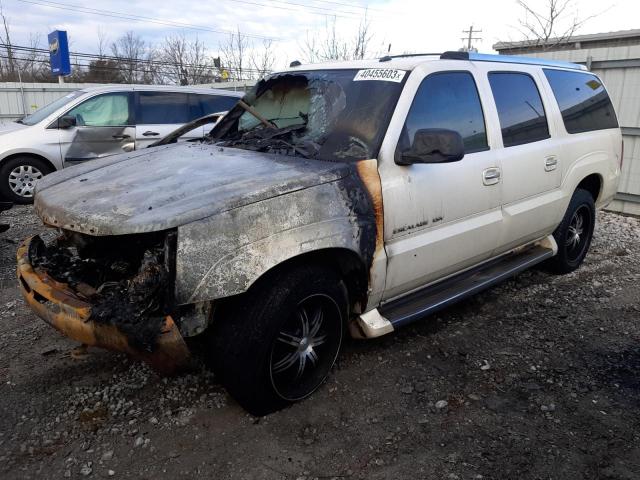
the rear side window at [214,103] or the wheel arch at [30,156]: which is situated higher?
the rear side window at [214,103]

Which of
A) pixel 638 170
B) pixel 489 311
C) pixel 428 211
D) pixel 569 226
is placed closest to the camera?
pixel 428 211

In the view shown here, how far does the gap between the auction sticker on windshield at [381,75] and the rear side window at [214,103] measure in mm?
6003

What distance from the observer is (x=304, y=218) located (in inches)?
103

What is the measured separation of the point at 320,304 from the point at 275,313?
39 centimetres

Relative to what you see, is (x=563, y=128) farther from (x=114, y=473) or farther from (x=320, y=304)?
(x=114, y=473)

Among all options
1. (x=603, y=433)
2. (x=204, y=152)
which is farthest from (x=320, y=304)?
(x=603, y=433)

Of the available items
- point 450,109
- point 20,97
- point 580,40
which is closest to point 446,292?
point 450,109

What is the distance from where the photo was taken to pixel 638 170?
796 cm

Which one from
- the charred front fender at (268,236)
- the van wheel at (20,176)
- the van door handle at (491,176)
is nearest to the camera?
the charred front fender at (268,236)

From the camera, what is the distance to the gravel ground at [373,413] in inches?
97.7

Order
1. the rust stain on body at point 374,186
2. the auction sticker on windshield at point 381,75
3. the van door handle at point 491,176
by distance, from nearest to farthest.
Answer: the rust stain on body at point 374,186 < the auction sticker on windshield at point 381,75 < the van door handle at point 491,176

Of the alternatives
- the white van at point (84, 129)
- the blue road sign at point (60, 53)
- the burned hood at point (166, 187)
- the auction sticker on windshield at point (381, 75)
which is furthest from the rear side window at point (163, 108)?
the blue road sign at point (60, 53)

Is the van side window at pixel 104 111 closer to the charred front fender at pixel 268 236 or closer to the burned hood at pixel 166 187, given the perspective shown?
the burned hood at pixel 166 187

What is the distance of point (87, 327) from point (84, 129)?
20.7 feet
